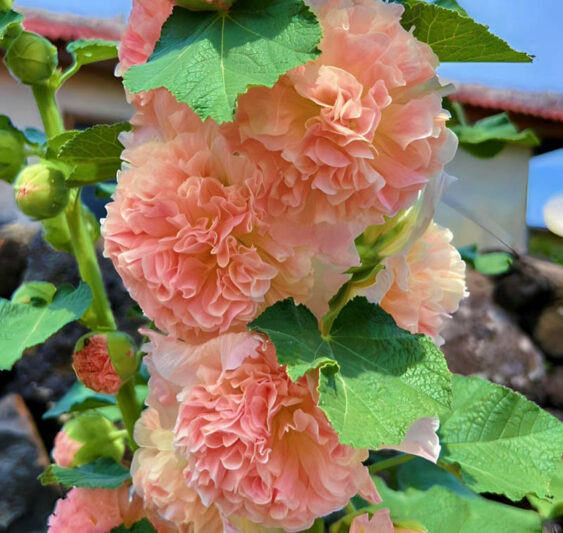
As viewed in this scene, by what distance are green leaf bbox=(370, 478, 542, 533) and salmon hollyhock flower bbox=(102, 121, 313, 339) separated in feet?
1.30

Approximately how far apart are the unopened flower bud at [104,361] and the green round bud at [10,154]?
21cm

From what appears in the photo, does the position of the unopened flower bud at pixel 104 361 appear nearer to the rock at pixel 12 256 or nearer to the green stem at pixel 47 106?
the green stem at pixel 47 106

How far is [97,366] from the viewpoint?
2.22 feet

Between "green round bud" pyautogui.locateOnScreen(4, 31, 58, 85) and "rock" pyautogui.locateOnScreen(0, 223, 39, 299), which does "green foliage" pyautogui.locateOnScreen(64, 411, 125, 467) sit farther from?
"rock" pyautogui.locateOnScreen(0, 223, 39, 299)

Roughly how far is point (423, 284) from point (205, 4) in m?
0.29

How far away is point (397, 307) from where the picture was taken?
0.52 metres

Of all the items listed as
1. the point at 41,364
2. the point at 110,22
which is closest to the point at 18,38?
the point at 41,364

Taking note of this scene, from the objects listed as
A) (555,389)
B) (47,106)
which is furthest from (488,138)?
(555,389)

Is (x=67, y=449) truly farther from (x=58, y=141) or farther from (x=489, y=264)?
(x=489, y=264)

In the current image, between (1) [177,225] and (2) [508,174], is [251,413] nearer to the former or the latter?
(1) [177,225]

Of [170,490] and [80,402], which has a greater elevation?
[170,490]

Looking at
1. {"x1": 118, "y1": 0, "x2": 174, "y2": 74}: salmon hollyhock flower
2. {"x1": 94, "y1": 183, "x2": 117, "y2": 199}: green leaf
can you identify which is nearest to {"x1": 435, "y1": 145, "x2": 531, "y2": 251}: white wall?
{"x1": 94, "y1": 183, "x2": 117, "y2": 199}: green leaf

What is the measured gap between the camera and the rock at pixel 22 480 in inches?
76.6

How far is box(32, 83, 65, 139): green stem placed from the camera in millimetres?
695
